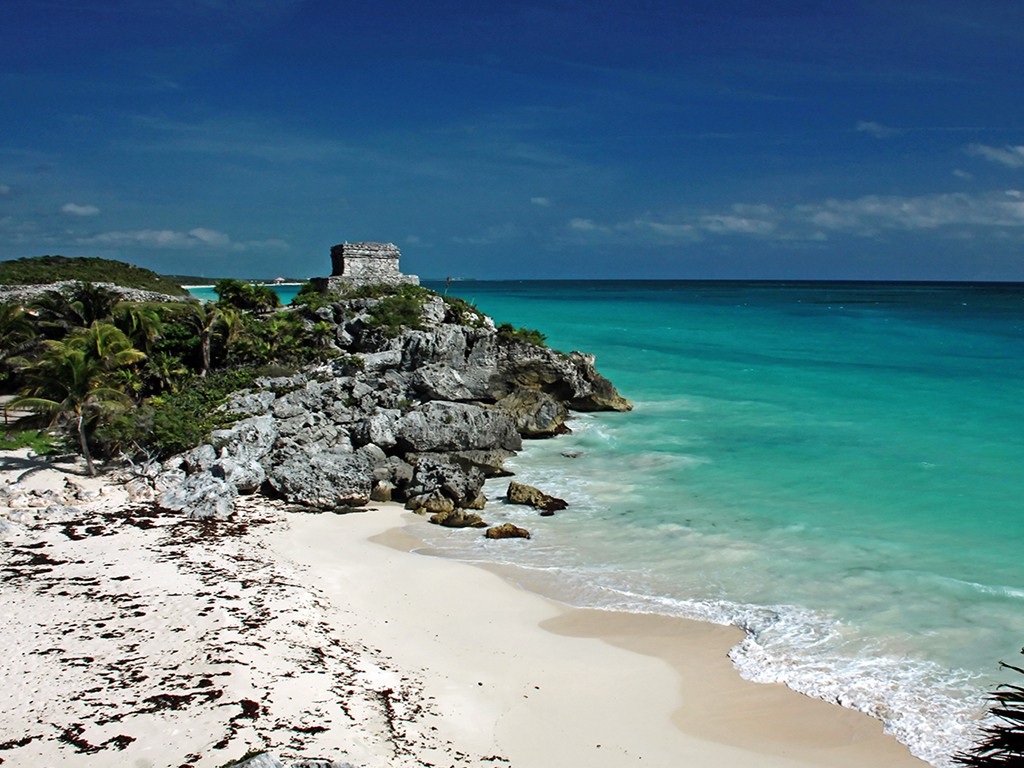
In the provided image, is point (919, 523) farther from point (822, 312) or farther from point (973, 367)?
point (822, 312)

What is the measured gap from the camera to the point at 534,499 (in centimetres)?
1519

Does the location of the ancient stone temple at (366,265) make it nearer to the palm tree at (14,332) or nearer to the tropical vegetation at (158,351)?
the tropical vegetation at (158,351)

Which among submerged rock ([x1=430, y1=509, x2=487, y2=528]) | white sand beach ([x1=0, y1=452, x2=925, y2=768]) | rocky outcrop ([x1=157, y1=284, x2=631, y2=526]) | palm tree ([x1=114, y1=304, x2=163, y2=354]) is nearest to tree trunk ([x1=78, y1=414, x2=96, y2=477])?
rocky outcrop ([x1=157, y1=284, x2=631, y2=526])

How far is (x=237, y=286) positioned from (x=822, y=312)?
61.8 metres

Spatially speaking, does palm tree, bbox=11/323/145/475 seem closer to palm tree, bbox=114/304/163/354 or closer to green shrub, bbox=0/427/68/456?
green shrub, bbox=0/427/68/456

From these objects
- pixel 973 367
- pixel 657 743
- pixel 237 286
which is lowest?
pixel 657 743

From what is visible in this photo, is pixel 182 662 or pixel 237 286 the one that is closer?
pixel 182 662

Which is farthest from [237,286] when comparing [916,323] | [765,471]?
[916,323]

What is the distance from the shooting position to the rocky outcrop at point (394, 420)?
49.3ft

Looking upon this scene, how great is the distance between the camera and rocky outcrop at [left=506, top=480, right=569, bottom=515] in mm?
14953

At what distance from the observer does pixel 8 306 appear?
21953 millimetres

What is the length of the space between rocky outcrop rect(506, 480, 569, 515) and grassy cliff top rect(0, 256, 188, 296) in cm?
2388

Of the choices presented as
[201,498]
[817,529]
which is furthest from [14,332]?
[817,529]

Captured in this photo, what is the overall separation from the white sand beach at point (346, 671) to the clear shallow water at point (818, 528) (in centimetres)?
80
